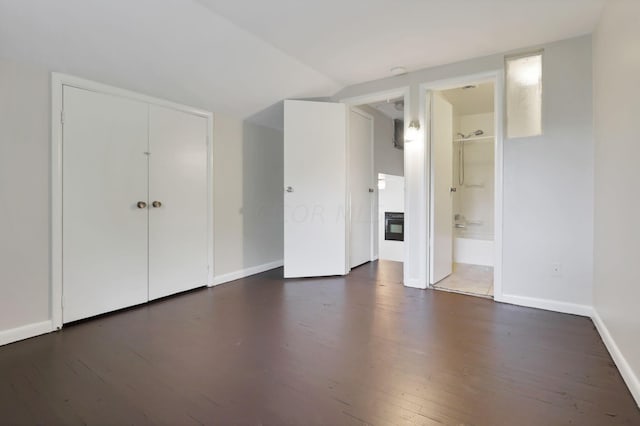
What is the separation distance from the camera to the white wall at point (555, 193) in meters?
2.61

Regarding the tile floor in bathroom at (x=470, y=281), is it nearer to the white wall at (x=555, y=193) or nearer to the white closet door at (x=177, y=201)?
the white wall at (x=555, y=193)

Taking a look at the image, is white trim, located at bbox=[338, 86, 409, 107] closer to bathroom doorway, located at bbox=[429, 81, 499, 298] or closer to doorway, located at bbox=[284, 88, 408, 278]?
doorway, located at bbox=[284, 88, 408, 278]

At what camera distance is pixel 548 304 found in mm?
2760

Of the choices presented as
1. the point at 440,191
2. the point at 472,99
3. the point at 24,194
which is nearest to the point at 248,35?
the point at 24,194

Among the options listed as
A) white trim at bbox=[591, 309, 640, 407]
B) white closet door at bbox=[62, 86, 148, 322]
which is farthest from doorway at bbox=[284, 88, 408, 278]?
white trim at bbox=[591, 309, 640, 407]

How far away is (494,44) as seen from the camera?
278 centimetres

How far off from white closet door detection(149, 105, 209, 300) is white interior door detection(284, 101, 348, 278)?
95 centimetres

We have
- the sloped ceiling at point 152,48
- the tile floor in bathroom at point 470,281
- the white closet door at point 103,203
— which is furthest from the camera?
the tile floor in bathroom at point 470,281

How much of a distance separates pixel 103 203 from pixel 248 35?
1821 mm

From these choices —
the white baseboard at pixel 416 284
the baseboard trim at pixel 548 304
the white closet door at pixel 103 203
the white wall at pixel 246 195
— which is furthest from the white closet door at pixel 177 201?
the baseboard trim at pixel 548 304

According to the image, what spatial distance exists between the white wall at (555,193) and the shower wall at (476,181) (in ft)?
6.45

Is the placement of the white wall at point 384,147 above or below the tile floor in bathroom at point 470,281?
above

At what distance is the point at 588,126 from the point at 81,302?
14.1 feet

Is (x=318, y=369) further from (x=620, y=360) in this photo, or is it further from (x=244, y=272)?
(x=244, y=272)
